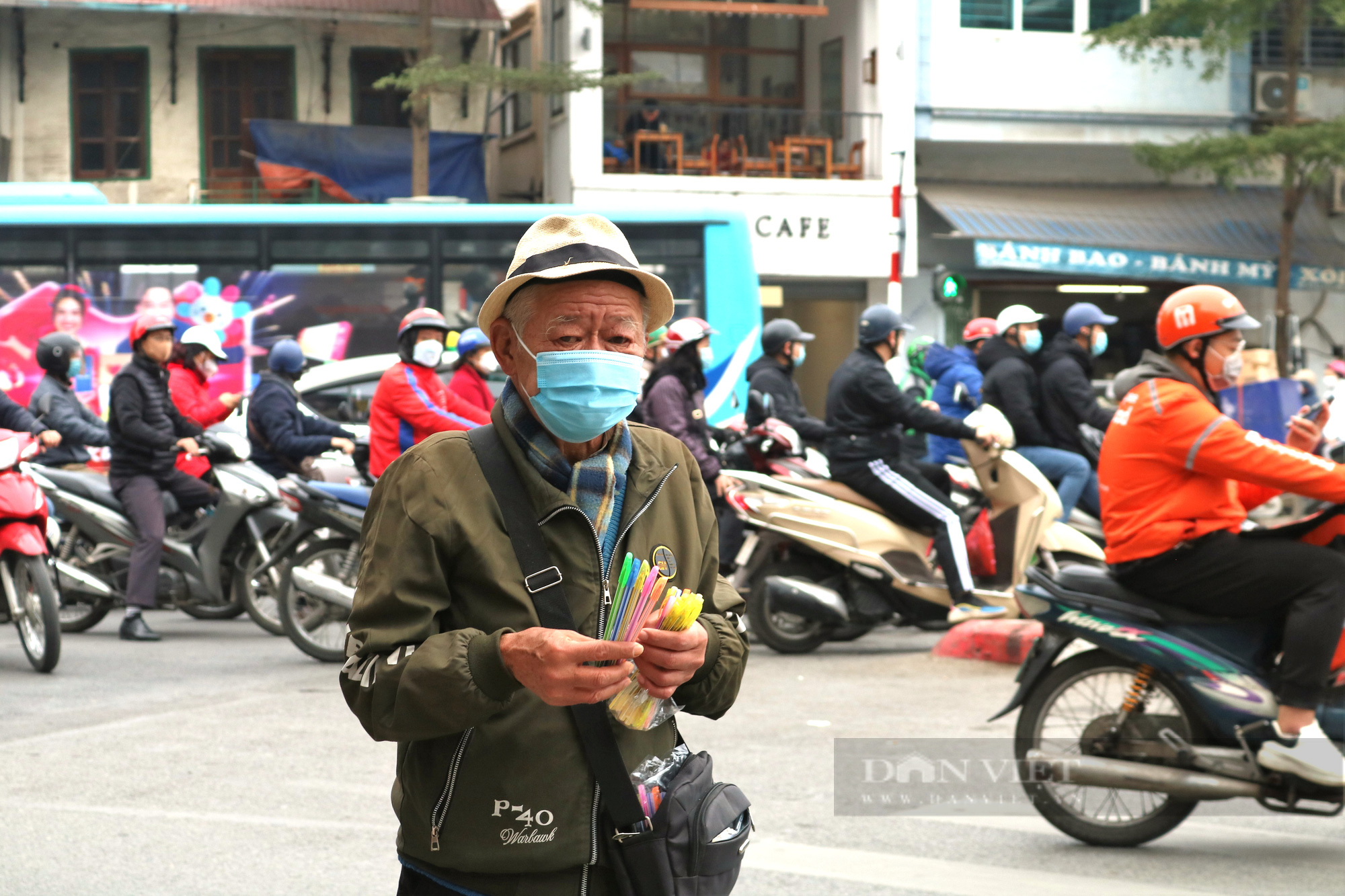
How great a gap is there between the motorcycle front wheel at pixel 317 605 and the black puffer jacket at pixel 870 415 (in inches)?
107

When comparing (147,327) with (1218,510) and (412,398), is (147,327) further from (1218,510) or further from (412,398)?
(1218,510)

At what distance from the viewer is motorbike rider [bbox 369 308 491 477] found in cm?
886

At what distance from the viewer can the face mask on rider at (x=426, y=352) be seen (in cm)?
897

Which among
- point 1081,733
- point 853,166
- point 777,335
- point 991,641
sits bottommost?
point 991,641

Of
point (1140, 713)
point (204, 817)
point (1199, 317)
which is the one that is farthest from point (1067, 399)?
point (204, 817)

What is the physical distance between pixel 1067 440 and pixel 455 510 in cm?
852

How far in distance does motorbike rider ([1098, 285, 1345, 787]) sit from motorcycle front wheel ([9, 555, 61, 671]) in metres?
5.20

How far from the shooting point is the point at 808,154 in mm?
23984

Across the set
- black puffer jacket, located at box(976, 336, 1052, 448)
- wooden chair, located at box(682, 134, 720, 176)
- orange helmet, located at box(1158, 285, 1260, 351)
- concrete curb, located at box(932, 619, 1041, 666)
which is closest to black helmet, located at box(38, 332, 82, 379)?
concrete curb, located at box(932, 619, 1041, 666)

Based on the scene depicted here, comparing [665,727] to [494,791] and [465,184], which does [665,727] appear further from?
[465,184]

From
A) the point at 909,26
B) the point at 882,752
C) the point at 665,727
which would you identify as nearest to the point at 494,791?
the point at 665,727

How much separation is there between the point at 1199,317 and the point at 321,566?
16.6 ft

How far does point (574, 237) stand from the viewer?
7.70 feet

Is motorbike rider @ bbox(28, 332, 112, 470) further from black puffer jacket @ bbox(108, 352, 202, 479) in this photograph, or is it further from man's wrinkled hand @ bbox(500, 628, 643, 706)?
man's wrinkled hand @ bbox(500, 628, 643, 706)
